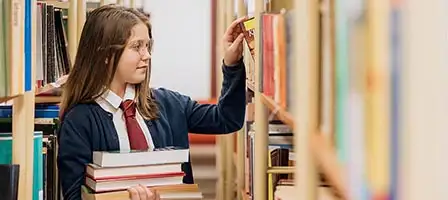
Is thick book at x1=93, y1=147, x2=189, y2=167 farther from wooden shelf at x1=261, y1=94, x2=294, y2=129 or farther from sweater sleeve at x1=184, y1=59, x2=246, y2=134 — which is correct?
wooden shelf at x1=261, y1=94, x2=294, y2=129

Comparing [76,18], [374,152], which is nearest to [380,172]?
[374,152]

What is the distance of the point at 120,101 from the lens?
6.70 feet

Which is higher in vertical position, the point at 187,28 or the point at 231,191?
the point at 187,28

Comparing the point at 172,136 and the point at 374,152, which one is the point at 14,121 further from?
the point at 374,152

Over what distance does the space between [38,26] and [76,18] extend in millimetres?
586

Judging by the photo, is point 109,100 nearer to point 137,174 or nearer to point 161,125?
point 161,125

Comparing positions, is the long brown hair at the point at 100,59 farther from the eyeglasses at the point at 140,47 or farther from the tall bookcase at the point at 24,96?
the tall bookcase at the point at 24,96

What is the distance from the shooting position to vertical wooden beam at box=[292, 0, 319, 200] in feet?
2.59

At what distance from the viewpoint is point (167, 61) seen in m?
4.37

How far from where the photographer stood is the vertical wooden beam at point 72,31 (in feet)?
8.91

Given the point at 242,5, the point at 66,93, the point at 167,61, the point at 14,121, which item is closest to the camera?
the point at 14,121

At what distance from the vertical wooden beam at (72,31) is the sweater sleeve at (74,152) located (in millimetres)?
757

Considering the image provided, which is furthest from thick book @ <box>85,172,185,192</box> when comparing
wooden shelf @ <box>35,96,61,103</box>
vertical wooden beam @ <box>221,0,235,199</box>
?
vertical wooden beam @ <box>221,0,235,199</box>

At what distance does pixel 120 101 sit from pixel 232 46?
1.22 ft
